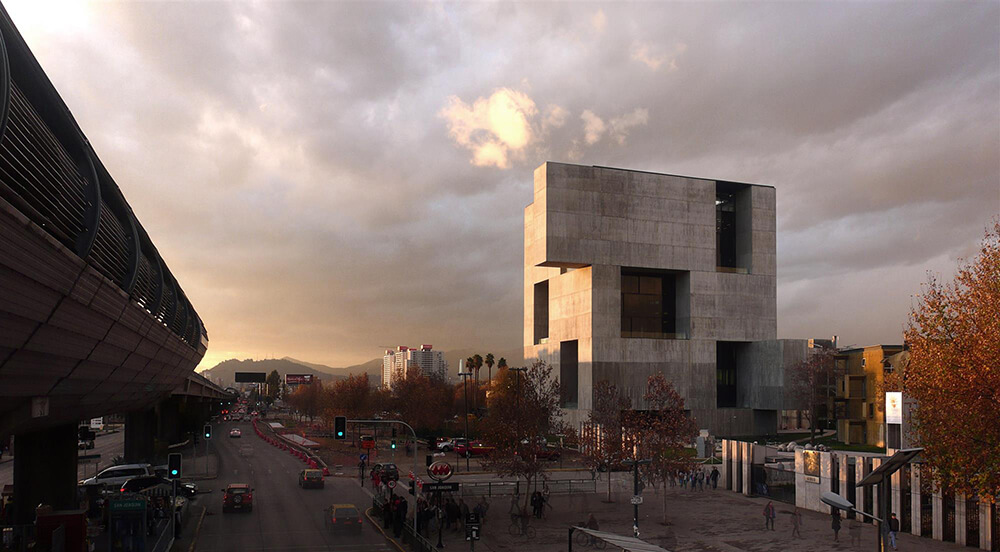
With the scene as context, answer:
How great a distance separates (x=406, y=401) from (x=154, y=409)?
155 feet

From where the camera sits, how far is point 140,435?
62000 millimetres

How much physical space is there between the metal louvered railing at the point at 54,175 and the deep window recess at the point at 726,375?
89023mm

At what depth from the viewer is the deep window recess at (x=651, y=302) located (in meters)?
95.3

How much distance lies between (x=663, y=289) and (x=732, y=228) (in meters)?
13.6

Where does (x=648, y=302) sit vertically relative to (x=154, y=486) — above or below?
above

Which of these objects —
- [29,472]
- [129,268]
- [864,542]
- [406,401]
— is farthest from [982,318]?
[406,401]

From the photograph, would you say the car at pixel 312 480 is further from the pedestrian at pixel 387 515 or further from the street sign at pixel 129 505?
the street sign at pixel 129 505

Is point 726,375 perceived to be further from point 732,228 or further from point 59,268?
point 59,268

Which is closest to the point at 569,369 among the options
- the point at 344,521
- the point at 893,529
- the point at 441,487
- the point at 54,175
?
the point at 441,487

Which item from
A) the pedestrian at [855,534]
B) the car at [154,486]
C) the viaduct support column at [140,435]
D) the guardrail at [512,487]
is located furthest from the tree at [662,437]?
the viaduct support column at [140,435]

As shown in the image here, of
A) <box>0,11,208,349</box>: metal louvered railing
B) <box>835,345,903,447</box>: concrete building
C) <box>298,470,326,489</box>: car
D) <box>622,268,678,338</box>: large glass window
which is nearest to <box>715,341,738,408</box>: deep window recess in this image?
<box>622,268,678,338</box>: large glass window

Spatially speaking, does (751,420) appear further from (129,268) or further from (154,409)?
(129,268)

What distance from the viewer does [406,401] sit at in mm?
107250

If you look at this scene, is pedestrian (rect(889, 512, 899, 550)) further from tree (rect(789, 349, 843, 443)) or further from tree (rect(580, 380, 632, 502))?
tree (rect(789, 349, 843, 443))
